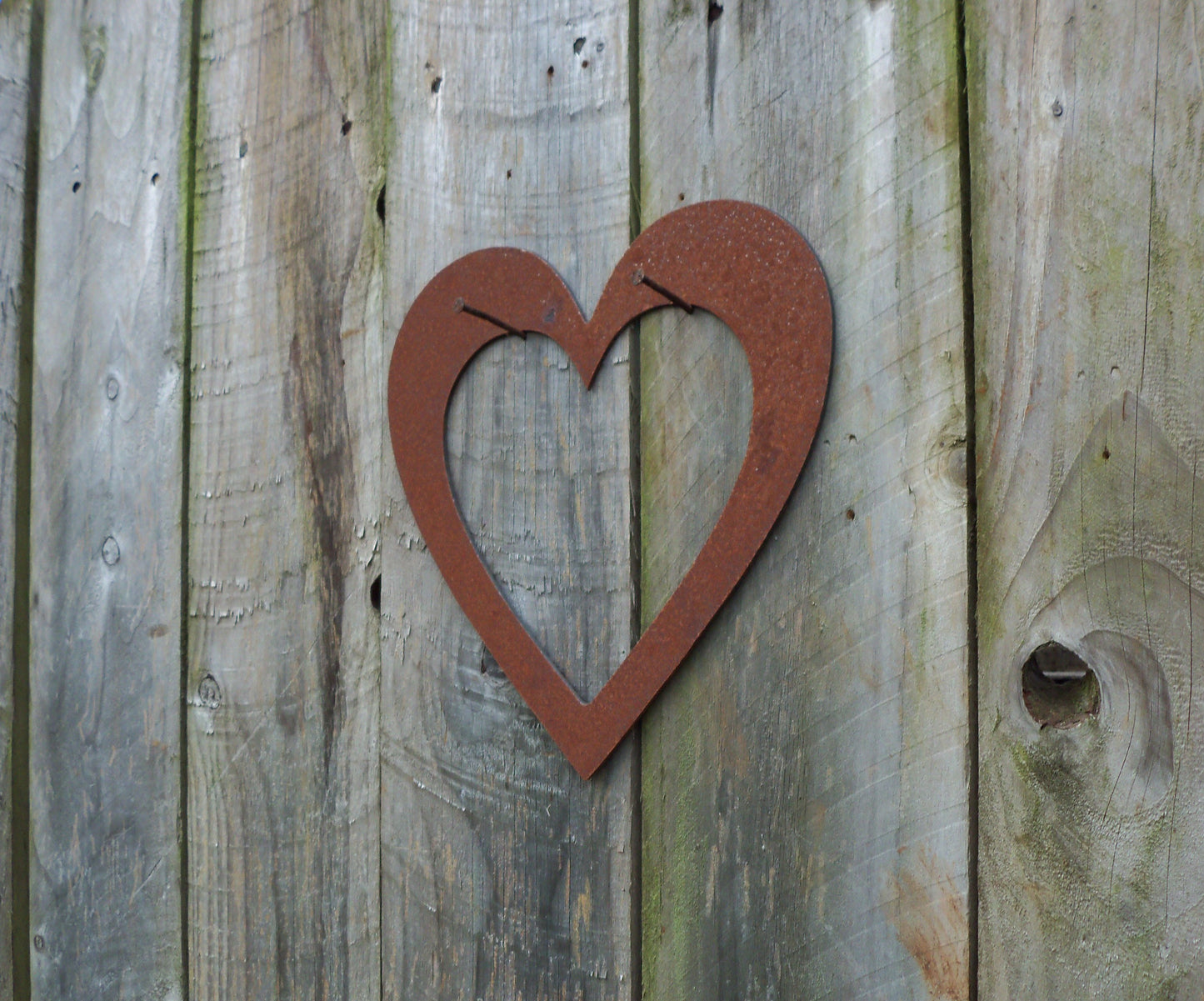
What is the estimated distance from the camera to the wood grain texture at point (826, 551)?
73 cm

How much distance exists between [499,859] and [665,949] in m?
0.16

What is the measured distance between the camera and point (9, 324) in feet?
3.98

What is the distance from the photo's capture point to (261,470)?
3.48 ft

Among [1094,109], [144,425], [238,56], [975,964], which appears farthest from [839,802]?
[238,56]

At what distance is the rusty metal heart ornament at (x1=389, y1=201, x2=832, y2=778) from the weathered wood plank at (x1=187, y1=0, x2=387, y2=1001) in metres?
0.07

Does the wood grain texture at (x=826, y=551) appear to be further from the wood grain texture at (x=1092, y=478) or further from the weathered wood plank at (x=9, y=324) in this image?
the weathered wood plank at (x=9, y=324)

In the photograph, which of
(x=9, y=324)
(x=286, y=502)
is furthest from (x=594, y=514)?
(x=9, y=324)

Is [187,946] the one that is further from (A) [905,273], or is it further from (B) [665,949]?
(A) [905,273]

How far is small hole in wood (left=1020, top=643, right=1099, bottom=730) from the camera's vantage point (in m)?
0.69

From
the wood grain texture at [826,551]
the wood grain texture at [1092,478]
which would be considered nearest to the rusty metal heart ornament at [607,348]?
the wood grain texture at [826,551]

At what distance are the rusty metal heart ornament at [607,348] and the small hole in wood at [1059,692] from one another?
203 millimetres

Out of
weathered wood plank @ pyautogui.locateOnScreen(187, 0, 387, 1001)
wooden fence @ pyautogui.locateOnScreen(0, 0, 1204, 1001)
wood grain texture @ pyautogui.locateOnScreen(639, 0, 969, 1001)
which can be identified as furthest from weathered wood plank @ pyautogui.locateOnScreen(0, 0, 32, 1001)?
wood grain texture @ pyautogui.locateOnScreen(639, 0, 969, 1001)

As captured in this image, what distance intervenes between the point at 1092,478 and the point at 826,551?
7.3 inches

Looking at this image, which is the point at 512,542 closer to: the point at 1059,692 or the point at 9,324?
the point at 1059,692
